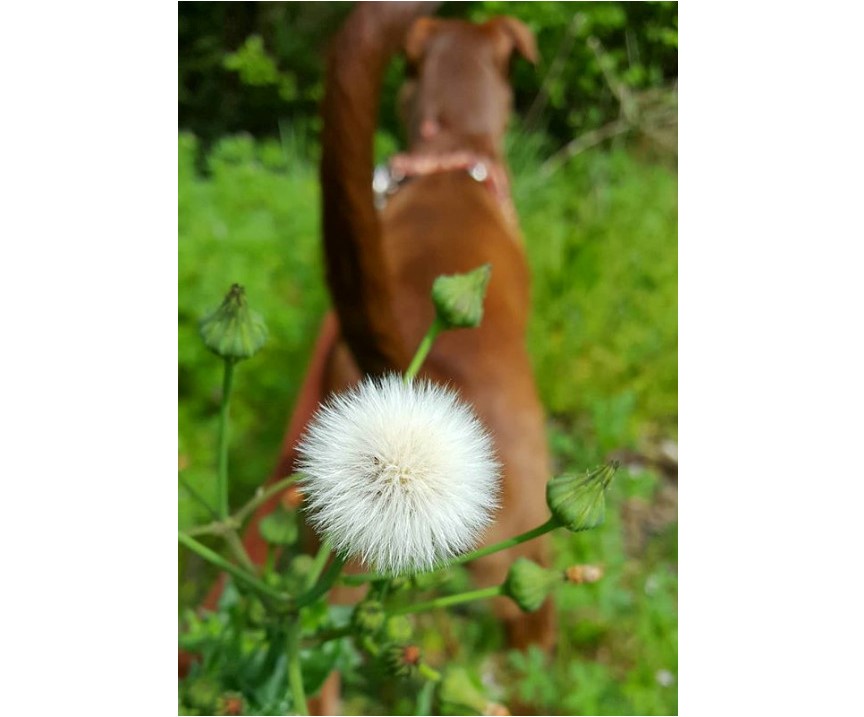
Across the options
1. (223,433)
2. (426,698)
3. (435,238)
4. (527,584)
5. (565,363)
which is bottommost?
(426,698)

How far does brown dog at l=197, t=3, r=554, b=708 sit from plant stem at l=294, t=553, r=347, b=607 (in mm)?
297

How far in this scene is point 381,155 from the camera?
180cm

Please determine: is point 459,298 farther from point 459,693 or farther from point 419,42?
point 419,42

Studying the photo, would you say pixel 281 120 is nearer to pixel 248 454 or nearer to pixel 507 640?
pixel 248 454

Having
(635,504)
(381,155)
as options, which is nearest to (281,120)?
(381,155)

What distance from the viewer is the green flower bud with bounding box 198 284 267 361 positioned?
1.79ft

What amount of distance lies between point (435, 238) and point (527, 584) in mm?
830

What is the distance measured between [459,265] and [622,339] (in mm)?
595

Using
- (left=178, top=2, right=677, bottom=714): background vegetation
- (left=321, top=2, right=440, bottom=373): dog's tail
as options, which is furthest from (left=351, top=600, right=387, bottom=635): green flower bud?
(left=178, top=2, right=677, bottom=714): background vegetation

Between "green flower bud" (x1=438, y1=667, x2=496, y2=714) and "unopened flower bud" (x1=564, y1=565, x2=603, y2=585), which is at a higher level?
"unopened flower bud" (x1=564, y1=565, x2=603, y2=585)

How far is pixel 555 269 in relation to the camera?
1.78 meters

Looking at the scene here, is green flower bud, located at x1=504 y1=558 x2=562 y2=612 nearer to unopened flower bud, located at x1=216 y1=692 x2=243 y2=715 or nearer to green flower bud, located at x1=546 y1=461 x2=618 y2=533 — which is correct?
green flower bud, located at x1=546 y1=461 x2=618 y2=533

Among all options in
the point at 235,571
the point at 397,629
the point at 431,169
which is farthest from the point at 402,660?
the point at 431,169

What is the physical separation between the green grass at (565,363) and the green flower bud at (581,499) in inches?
24.7
